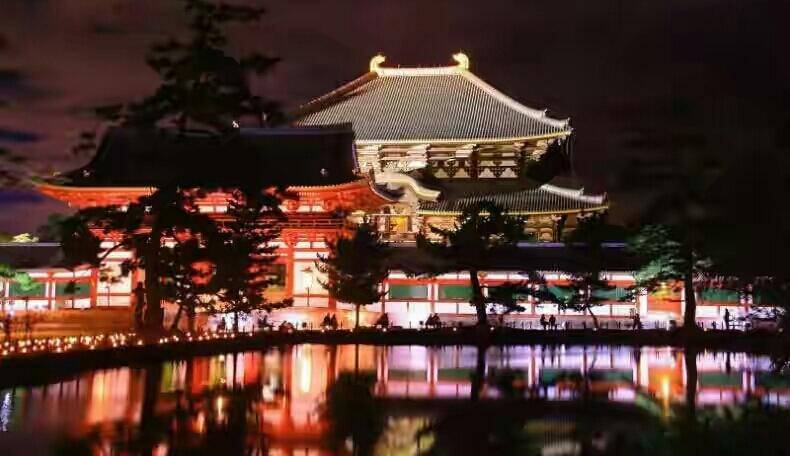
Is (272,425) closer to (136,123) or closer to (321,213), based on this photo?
(136,123)

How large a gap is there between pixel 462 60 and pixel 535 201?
15232 mm

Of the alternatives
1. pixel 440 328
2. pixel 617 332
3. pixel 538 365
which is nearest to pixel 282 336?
pixel 440 328

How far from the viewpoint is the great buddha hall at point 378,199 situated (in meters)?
39.6

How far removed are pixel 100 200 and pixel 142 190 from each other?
2865 millimetres

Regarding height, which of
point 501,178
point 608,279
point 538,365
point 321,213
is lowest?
point 538,365

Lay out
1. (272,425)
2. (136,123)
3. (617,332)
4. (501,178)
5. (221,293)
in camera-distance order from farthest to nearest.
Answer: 1. (501,178)
2. (617,332)
3. (221,293)
4. (136,123)
5. (272,425)

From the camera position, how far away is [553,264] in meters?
40.8

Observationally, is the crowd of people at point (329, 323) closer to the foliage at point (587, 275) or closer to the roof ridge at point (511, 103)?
the foliage at point (587, 275)

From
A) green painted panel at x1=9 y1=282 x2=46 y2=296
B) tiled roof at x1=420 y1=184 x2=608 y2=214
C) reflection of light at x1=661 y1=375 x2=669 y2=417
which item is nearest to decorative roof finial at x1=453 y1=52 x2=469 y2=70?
tiled roof at x1=420 y1=184 x2=608 y2=214

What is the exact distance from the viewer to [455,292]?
42062 mm

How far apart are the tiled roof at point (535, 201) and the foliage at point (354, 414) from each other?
2782 cm

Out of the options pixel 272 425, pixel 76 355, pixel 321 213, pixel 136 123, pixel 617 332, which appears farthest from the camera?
pixel 321 213

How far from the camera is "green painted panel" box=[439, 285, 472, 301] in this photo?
42.0m

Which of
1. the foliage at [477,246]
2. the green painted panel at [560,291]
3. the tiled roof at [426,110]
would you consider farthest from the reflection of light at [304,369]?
the tiled roof at [426,110]
